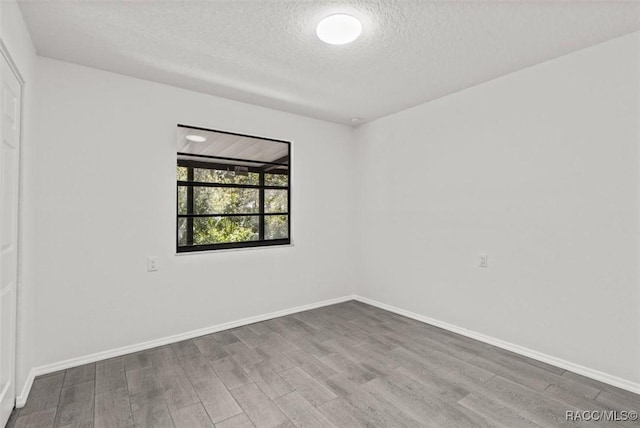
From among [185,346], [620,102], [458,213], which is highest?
[620,102]

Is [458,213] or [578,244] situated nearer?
[578,244]

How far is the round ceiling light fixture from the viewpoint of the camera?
6.77 feet

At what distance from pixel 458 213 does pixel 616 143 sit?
133cm

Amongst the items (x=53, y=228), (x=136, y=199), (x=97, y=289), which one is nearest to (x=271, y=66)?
(x=136, y=199)

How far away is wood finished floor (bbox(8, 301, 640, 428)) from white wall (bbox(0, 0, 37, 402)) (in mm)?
341

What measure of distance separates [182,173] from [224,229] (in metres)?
0.72

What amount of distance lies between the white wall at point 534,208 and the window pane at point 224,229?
1749mm

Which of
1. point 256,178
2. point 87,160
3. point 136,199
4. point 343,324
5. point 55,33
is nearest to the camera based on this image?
point 55,33

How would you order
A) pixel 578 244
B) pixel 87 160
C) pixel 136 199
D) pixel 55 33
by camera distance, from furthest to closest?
pixel 136 199
pixel 87 160
pixel 578 244
pixel 55 33

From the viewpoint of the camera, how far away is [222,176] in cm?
353

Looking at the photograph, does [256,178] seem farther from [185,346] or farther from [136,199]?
[185,346]

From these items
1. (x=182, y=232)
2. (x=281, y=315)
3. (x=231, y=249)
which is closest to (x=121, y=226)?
(x=182, y=232)

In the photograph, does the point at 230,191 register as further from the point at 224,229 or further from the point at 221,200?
the point at 224,229

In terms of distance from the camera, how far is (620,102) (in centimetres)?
232
